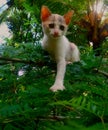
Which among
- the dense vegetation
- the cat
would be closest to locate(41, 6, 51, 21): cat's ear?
the cat

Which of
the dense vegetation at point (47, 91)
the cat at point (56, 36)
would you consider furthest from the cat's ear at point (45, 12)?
the dense vegetation at point (47, 91)

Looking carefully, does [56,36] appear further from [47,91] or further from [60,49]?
[47,91]

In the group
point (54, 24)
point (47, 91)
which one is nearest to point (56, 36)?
point (54, 24)

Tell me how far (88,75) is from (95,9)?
3614mm

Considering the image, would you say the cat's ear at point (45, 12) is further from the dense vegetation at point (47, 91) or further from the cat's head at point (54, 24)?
the dense vegetation at point (47, 91)

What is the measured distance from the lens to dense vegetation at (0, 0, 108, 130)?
1.30ft

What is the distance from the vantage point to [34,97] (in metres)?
0.58

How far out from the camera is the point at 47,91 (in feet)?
2.00

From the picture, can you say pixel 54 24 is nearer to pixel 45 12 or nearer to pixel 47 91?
pixel 45 12

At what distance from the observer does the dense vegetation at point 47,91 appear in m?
0.40

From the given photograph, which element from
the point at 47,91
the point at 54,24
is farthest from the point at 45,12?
the point at 47,91

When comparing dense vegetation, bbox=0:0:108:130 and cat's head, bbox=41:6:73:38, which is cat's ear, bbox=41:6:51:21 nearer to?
cat's head, bbox=41:6:73:38

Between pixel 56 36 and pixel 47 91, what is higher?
pixel 56 36

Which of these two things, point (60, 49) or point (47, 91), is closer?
point (47, 91)
